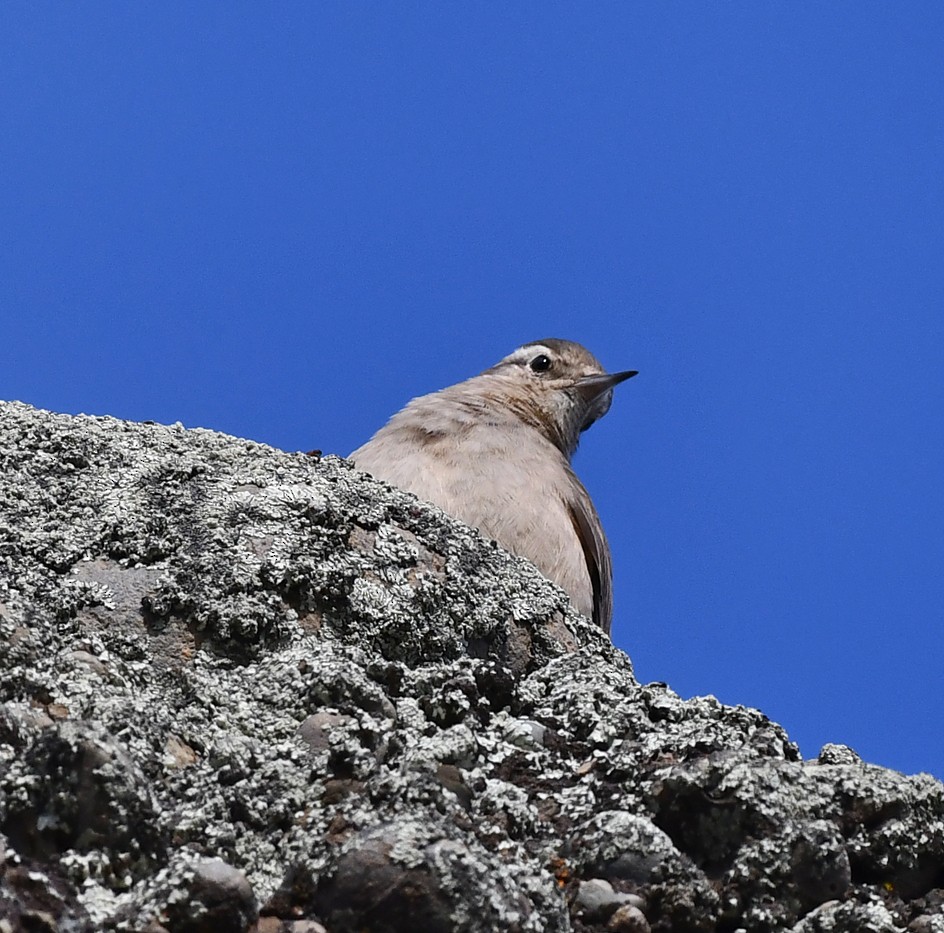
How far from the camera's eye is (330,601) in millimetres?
2809

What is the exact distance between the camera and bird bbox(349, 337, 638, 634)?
21.8 ft

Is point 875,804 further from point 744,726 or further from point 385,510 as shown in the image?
point 385,510

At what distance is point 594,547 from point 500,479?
0.80 metres

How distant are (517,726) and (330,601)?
559mm

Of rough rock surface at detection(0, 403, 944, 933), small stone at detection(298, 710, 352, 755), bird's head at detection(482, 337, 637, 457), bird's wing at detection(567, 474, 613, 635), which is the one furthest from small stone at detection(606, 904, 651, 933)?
bird's head at detection(482, 337, 637, 457)

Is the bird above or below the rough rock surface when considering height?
above

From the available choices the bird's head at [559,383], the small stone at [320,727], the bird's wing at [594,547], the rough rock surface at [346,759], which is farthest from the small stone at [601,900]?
the bird's head at [559,383]

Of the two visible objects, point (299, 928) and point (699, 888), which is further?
point (699, 888)

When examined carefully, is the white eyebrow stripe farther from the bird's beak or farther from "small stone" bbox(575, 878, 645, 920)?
"small stone" bbox(575, 878, 645, 920)

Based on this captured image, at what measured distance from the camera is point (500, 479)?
702cm

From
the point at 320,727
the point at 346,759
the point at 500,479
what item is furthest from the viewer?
the point at 500,479

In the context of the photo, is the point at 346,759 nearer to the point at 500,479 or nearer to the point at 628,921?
the point at 628,921

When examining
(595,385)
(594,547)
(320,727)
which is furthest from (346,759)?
(595,385)

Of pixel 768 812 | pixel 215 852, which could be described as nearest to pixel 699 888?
pixel 768 812
